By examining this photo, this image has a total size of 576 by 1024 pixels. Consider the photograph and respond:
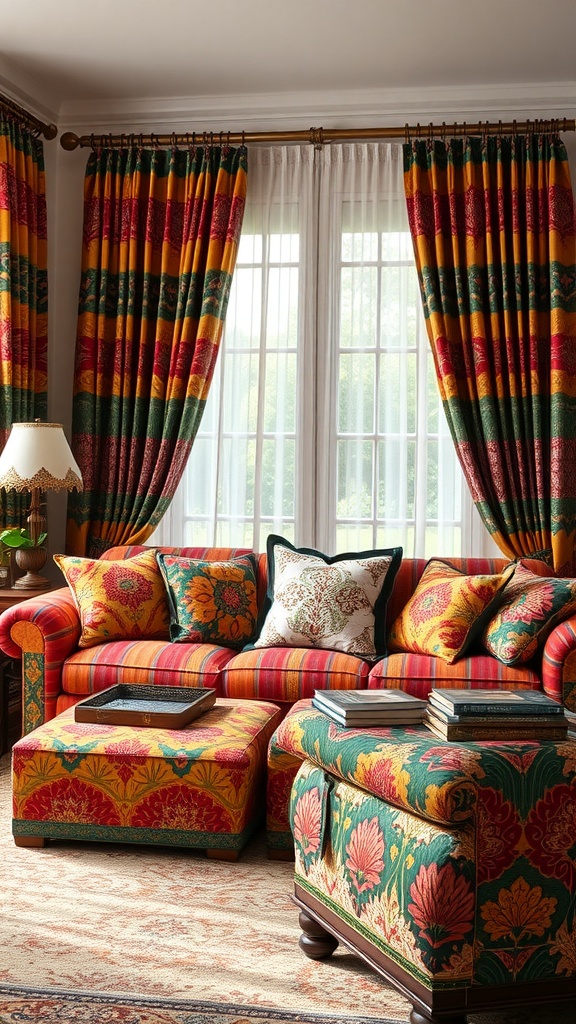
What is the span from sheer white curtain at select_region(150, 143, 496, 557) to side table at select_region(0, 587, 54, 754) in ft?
3.07

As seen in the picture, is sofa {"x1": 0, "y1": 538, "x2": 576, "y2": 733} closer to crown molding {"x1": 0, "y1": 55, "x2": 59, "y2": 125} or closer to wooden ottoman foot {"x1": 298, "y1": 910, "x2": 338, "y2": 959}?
wooden ottoman foot {"x1": 298, "y1": 910, "x2": 338, "y2": 959}

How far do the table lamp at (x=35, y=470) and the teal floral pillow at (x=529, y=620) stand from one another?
1.96 m

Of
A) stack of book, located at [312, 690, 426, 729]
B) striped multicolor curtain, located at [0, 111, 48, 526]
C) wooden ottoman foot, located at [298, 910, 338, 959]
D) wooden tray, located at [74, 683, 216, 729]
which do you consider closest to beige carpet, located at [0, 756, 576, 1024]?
wooden ottoman foot, located at [298, 910, 338, 959]

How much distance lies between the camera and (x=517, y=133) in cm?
457

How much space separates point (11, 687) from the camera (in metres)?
4.57

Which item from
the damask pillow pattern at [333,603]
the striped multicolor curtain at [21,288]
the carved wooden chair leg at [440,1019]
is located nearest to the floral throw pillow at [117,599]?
the damask pillow pattern at [333,603]

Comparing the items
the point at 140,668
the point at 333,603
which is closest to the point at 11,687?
the point at 140,668

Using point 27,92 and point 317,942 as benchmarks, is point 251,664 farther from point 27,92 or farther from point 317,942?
point 27,92

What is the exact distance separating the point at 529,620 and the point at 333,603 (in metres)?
0.76

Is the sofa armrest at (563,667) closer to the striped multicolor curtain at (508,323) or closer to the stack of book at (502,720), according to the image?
the striped multicolor curtain at (508,323)

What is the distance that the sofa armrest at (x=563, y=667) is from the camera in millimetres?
3352

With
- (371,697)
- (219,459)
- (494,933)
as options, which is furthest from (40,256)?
(494,933)

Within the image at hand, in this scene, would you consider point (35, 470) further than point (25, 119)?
No

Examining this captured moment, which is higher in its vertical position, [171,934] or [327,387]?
[327,387]
